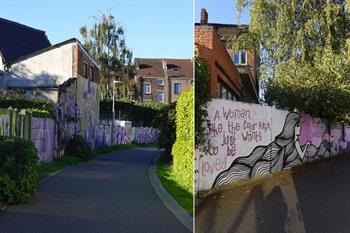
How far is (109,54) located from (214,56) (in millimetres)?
2751

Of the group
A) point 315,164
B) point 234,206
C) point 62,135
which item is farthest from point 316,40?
point 234,206

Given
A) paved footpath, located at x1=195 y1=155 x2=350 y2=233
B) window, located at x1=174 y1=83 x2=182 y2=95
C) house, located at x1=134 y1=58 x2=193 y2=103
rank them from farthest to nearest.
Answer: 1. paved footpath, located at x1=195 y1=155 x2=350 y2=233
2. window, located at x1=174 y1=83 x2=182 y2=95
3. house, located at x1=134 y1=58 x2=193 y2=103

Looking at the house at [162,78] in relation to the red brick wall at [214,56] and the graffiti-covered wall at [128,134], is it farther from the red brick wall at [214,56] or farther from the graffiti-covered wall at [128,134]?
the graffiti-covered wall at [128,134]

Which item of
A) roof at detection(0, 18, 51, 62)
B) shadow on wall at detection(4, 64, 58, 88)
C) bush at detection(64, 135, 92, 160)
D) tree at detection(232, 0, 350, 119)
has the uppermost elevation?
tree at detection(232, 0, 350, 119)

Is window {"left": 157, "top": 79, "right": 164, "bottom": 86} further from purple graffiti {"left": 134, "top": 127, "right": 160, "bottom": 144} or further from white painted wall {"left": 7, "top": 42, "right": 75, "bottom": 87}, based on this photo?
purple graffiti {"left": 134, "top": 127, "right": 160, "bottom": 144}

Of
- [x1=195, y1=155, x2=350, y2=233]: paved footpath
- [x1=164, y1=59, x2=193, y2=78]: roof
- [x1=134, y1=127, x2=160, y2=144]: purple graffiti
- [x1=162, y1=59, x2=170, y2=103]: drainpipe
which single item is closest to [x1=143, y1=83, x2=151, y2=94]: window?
[x1=162, y1=59, x2=170, y2=103]: drainpipe

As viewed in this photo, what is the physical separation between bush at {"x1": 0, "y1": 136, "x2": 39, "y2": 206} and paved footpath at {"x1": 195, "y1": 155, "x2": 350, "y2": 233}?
336cm

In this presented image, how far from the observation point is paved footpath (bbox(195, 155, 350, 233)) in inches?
233

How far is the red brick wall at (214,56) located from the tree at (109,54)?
39.0 inches

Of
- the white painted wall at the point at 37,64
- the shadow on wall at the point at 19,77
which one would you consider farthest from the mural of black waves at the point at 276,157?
the shadow on wall at the point at 19,77

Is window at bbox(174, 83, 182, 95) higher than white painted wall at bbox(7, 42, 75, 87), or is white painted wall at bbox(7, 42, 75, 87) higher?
white painted wall at bbox(7, 42, 75, 87)

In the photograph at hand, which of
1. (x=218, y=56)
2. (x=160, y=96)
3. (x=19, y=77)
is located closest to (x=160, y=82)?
(x=160, y=96)

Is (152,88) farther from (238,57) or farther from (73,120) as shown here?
(73,120)

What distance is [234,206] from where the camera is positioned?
274 inches
